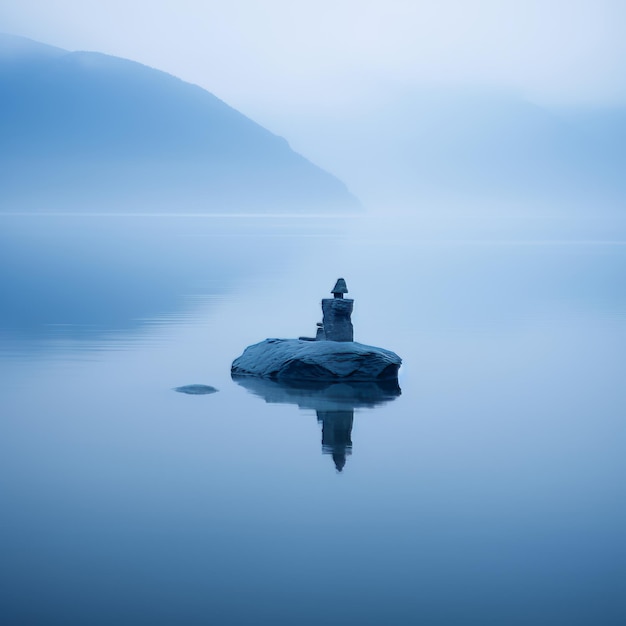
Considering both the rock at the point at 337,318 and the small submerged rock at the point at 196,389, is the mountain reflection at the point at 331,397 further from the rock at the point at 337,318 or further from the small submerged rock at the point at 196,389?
the rock at the point at 337,318

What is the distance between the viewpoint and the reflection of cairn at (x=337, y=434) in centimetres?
1224

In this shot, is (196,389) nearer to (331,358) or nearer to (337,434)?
(331,358)

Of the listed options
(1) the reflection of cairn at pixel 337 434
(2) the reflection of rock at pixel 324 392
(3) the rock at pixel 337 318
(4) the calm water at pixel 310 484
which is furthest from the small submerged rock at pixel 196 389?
(1) the reflection of cairn at pixel 337 434

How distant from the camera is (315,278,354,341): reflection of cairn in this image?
1695cm

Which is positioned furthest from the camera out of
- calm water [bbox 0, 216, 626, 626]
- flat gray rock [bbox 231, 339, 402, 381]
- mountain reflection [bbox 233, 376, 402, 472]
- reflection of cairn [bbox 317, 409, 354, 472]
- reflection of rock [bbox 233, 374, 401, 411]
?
flat gray rock [bbox 231, 339, 402, 381]

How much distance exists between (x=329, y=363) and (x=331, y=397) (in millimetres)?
1123

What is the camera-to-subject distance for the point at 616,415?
15055 millimetres

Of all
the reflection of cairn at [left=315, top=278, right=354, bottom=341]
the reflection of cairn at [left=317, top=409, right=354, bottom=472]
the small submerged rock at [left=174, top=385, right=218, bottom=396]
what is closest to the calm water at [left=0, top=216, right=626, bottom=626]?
the reflection of cairn at [left=317, top=409, right=354, bottom=472]

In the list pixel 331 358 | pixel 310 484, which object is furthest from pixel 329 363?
pixel 310 484

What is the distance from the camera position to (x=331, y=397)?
15516 millimetres

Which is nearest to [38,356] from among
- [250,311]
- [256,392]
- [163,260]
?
[256,392]

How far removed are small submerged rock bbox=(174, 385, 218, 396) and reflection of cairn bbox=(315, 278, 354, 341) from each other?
2.13m

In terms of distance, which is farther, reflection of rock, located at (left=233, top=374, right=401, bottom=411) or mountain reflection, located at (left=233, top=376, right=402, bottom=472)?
reflection of rock, located at (left=233, top=374, right=401, bottom=411)

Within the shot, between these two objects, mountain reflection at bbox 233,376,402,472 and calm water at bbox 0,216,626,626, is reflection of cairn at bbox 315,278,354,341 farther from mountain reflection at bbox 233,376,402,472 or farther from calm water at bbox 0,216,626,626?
calm water at bbox 0,216,626,626
